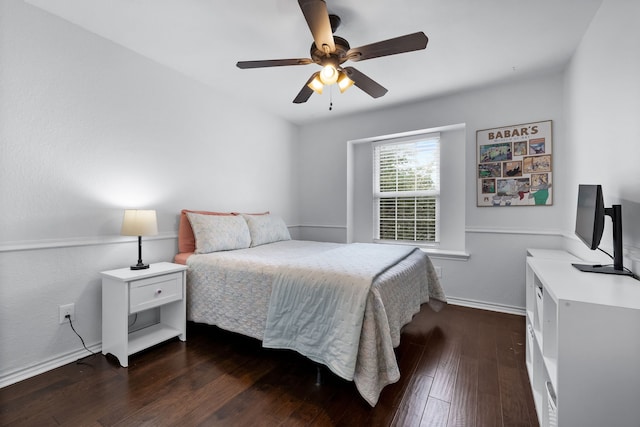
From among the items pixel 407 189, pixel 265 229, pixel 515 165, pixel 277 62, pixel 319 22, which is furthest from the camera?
pixel 407 189

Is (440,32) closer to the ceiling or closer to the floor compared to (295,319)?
closer to the ceiling

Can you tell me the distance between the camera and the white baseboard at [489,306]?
9.70 ft

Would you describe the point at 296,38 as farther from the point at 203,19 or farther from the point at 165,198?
the point at 165,198

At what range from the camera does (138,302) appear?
6.61ft

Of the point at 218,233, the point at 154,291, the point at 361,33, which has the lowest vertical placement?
the point at 154,291

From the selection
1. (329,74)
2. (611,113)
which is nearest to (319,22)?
(329,74)

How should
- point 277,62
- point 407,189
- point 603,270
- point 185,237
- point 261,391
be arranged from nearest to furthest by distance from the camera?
point 603,270
point 261,391
point 277,62
point 185,237
point 407,189

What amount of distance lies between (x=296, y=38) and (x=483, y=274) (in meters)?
3.01

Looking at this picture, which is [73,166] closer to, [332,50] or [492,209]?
[332,50]

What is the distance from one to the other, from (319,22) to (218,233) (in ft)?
6.40

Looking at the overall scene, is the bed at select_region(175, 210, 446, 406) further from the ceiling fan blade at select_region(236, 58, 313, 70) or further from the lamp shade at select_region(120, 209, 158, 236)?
the ceiling fan blade at select_region(236, 58, 313, 70)

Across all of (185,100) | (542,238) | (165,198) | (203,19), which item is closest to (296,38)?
(203,19)

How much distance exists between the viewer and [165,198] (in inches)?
106

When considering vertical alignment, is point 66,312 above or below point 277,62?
below
